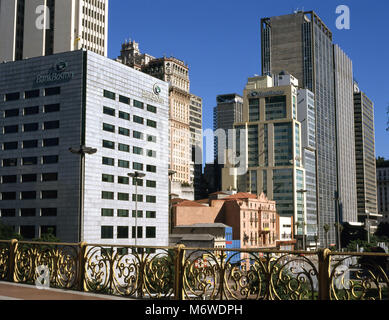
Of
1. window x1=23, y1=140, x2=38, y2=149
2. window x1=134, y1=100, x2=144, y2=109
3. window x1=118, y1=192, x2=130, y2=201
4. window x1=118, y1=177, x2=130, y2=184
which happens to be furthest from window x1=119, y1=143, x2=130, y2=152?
window x1=23, y1=140, x2=38, y2=149

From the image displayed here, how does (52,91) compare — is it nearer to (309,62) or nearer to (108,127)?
(108,127)

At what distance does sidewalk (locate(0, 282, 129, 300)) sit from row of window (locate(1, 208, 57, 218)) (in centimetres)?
7125

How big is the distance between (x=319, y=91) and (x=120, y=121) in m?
123

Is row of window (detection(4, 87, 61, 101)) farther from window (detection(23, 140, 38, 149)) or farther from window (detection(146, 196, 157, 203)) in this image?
window (detection(146, 196, 157, 203))

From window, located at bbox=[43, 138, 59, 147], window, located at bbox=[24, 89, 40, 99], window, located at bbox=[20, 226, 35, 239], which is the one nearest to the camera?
window, located at bbox=[20, 226, 35, 239]

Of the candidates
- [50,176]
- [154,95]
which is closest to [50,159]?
[50,176]

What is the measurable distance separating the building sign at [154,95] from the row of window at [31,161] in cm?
2374

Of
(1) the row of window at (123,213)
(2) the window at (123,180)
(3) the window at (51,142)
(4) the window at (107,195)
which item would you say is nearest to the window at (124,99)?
(2) the window at (123,180)

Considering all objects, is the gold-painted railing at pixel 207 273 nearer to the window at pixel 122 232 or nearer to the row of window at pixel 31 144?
the row of window at pixel 31 144

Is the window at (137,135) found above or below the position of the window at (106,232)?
above

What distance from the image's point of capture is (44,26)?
421ft

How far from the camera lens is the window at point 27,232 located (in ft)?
268

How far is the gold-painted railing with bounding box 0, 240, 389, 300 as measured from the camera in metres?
8.54
